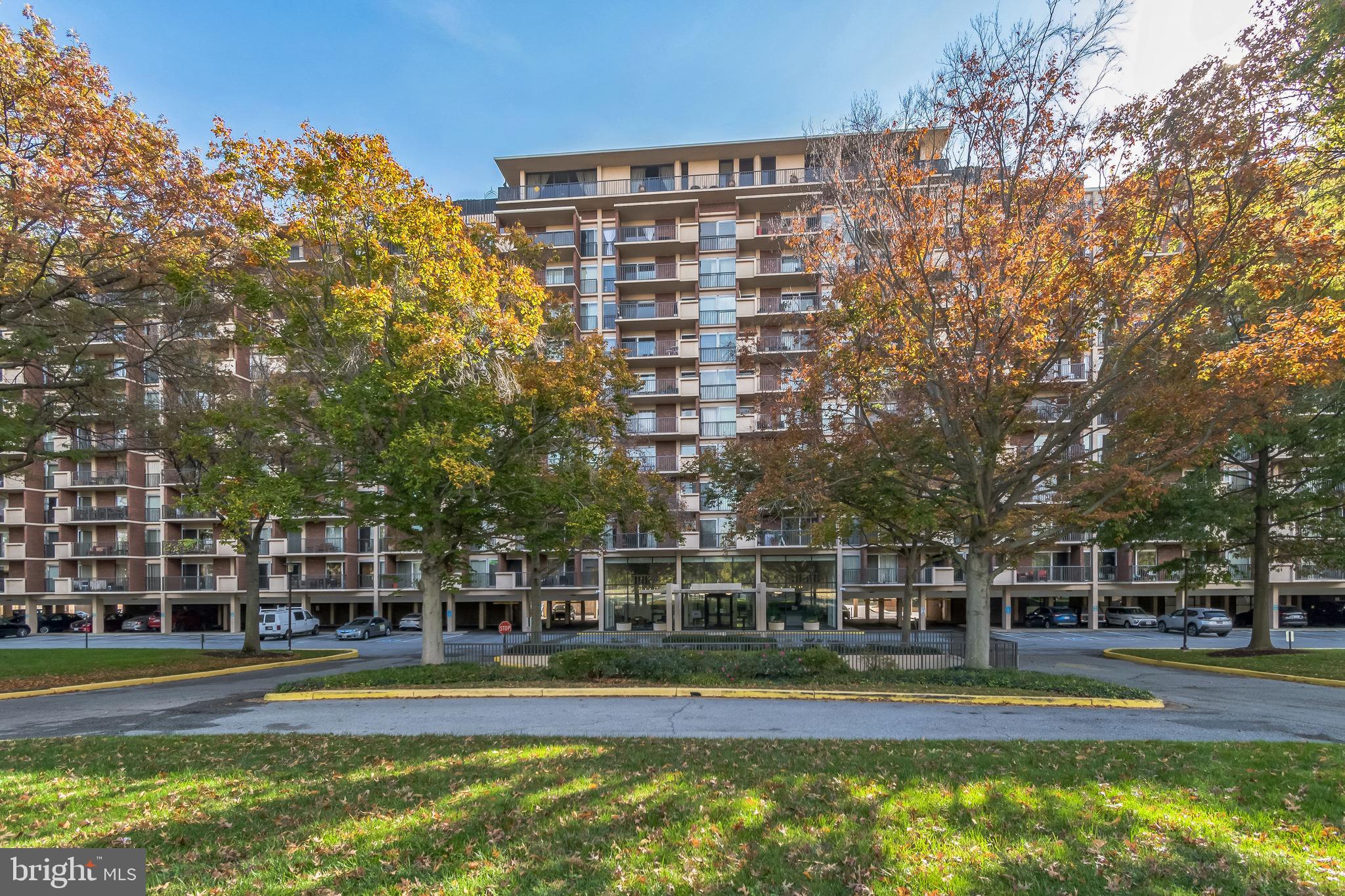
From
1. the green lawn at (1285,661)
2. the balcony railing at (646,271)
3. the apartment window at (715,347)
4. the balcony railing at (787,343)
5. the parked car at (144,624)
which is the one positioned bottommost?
the parked car at (144,624)

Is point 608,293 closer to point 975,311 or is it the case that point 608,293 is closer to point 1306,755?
point 975,311

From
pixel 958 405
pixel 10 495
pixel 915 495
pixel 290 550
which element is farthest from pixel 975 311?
pixel 10 495

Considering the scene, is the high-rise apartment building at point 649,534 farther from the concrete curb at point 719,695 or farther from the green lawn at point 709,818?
the green lawn at point 709,818

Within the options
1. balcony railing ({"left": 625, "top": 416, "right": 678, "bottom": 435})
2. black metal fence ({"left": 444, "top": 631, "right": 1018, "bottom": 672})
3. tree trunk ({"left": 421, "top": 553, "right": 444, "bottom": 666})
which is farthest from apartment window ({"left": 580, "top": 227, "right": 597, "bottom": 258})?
tree trunk ({"left": 421, "top": 553, "right": 444, "bottom": 666})

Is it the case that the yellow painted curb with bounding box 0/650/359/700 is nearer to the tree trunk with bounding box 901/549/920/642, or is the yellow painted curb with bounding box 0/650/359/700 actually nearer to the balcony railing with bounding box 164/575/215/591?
the tree trunk with bounding box 901/549/920/642

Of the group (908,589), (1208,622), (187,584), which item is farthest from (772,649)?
(187,584)

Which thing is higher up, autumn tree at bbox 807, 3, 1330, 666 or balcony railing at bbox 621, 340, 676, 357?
balcony railing at bbox 621, 340, 676, 357

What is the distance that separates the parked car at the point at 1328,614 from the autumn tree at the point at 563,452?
4920 cm

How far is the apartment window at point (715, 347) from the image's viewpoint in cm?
3959

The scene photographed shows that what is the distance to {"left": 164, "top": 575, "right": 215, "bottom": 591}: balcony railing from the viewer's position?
141 ft

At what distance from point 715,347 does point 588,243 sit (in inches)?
429

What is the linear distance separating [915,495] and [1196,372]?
648cm

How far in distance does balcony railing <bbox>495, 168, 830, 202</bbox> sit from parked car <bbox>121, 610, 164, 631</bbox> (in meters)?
36.0

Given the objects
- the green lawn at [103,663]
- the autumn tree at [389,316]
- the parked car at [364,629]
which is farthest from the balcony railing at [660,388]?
the autumn tree at [389,316]
